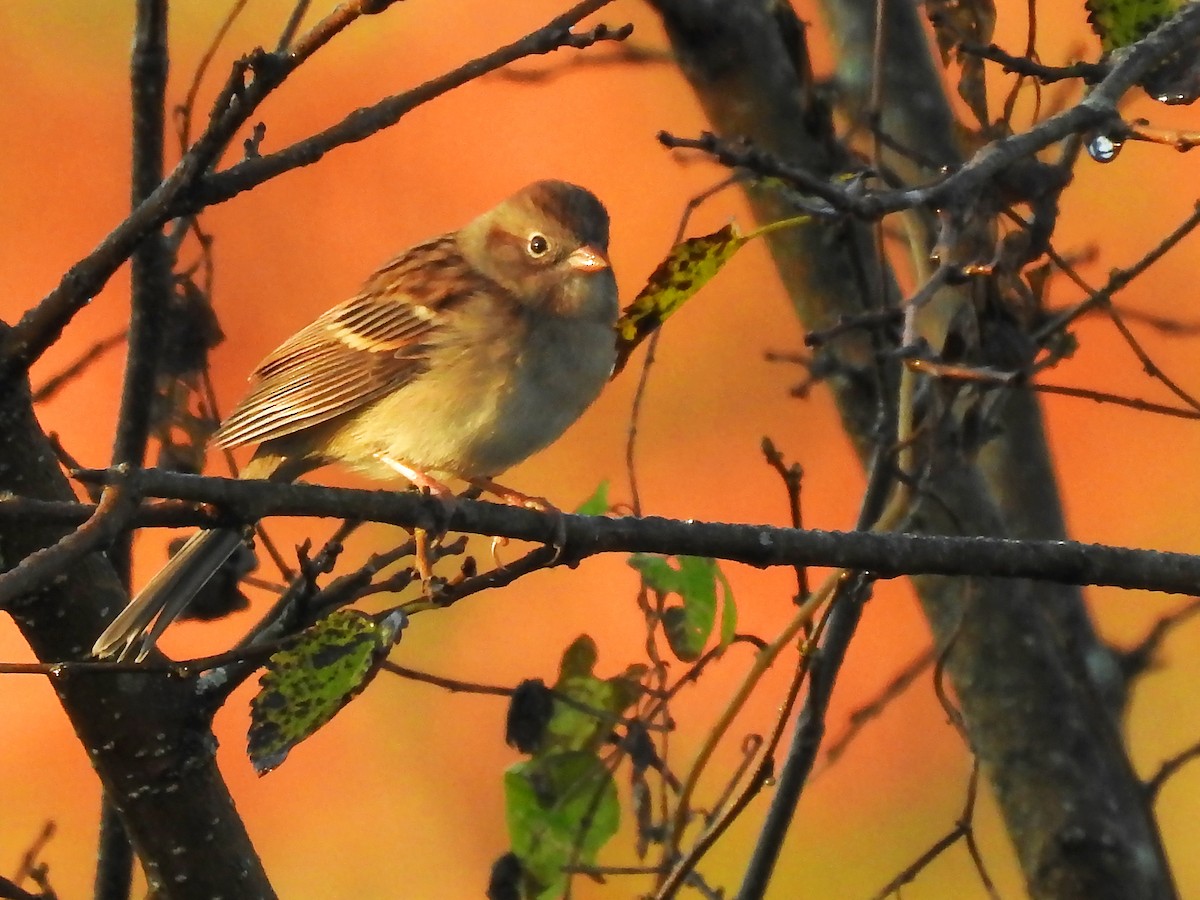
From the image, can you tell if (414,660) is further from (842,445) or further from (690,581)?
(690,581)

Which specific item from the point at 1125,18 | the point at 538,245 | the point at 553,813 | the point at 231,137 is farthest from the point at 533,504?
the point at 1125,18

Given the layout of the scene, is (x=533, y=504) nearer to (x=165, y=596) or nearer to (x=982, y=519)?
(x=165, y=596)

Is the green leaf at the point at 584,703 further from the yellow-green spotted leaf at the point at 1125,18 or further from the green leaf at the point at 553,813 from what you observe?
the yellow-green spotted leaf at the point at 1125,18

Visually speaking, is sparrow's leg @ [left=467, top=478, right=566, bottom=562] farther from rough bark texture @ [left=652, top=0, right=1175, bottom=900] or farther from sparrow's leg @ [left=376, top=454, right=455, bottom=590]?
rough bark texture @ [left=652, top=0, right=1175, bottom=900]

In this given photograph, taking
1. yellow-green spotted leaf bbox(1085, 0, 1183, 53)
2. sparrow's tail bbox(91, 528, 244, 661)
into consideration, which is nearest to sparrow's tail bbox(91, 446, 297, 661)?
sparrow's tail bbox(91, 528, 244, 661)

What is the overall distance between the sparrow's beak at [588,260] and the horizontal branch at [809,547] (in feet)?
2.53

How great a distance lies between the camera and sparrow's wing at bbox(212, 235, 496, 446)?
2.09 meters

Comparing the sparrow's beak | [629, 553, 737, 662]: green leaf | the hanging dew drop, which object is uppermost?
the sparrow's beak

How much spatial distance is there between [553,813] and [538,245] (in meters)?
0.89

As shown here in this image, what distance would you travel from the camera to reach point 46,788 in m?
3.06

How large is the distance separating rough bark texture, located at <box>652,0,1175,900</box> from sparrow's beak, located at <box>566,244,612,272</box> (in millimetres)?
283

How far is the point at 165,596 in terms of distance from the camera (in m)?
1.72

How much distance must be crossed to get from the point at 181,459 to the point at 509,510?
0.82m

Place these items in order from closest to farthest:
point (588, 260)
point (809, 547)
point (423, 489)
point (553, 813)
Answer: point (809, 547), point (553, 813), point (423, 489), point (588, 260)
